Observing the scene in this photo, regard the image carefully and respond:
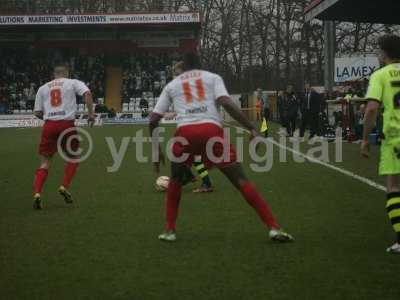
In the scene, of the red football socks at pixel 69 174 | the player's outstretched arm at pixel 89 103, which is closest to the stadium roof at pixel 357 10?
the player's outstretched arm at pixel 89 103

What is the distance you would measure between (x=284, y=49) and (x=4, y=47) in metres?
19.5

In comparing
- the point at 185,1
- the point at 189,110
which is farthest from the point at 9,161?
the point at 185,1

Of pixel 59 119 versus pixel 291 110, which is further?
pixel 291 110

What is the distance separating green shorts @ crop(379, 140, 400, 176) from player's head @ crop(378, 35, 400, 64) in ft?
2.29

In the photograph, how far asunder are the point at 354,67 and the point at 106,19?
23.9 meters

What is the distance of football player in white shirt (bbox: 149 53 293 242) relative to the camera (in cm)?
716

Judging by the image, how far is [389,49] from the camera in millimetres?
6668

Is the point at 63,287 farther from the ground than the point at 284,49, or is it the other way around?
the point at 284,49

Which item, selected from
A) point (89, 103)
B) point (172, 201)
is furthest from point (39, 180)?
point (172, 201)

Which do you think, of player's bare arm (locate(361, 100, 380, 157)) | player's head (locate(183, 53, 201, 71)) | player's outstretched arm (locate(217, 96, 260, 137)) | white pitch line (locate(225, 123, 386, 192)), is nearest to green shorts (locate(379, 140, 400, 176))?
player's bare arm (locate(361, 100, 380, 157))

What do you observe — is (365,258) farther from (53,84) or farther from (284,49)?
(284,49)

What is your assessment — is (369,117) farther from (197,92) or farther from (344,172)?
(344,172)

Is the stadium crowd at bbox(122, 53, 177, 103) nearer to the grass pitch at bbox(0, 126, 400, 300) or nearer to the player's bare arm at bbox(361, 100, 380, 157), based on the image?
the grass pitch at bbox(0, 126, 400, 300)

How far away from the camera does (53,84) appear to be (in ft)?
34.0
